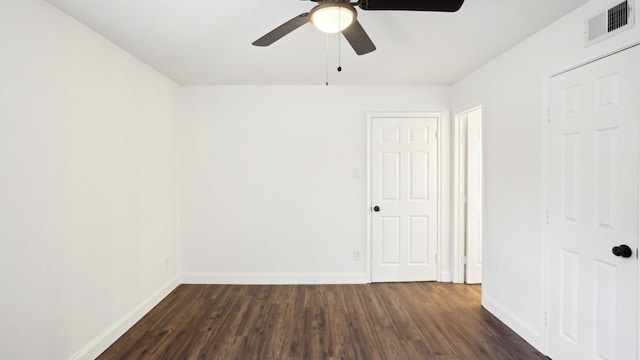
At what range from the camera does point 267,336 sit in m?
2.44

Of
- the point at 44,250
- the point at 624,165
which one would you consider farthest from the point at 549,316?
the point at 44,250

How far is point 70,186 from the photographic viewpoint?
200 centimetres

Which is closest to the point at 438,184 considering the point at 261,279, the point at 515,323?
the point at 515,323

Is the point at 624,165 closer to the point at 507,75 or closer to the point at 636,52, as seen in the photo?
the point at 636,52

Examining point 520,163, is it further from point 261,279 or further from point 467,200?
point 261,279

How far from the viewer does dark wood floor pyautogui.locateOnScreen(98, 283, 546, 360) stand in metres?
2.23

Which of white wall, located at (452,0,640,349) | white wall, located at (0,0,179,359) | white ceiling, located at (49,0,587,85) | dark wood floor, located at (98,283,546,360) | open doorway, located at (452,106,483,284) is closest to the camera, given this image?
white wall, located at (0,0,179,359)

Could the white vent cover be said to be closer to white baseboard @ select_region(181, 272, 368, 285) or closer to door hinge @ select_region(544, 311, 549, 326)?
door hinge @ select_region(544, 311, 549, 326)

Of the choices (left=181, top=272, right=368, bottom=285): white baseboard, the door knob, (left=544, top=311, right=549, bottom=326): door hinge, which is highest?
the door knob

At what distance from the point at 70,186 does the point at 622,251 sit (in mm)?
3523

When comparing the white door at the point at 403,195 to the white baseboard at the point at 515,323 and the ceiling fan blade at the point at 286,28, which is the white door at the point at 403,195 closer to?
the white baseboard at the point at 515,323

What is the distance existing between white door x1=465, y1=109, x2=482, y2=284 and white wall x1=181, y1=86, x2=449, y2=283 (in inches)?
18.7

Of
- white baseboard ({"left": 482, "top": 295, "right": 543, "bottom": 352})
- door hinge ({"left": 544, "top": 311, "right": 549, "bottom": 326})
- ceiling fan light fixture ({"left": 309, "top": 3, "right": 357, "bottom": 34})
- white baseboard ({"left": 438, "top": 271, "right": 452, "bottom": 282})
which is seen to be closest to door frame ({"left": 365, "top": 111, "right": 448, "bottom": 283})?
white baseboard ({"left": 438, "top": 271, "right": 452, "bottom": 282})

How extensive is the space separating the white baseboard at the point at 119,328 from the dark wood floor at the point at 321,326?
6 centimetres
